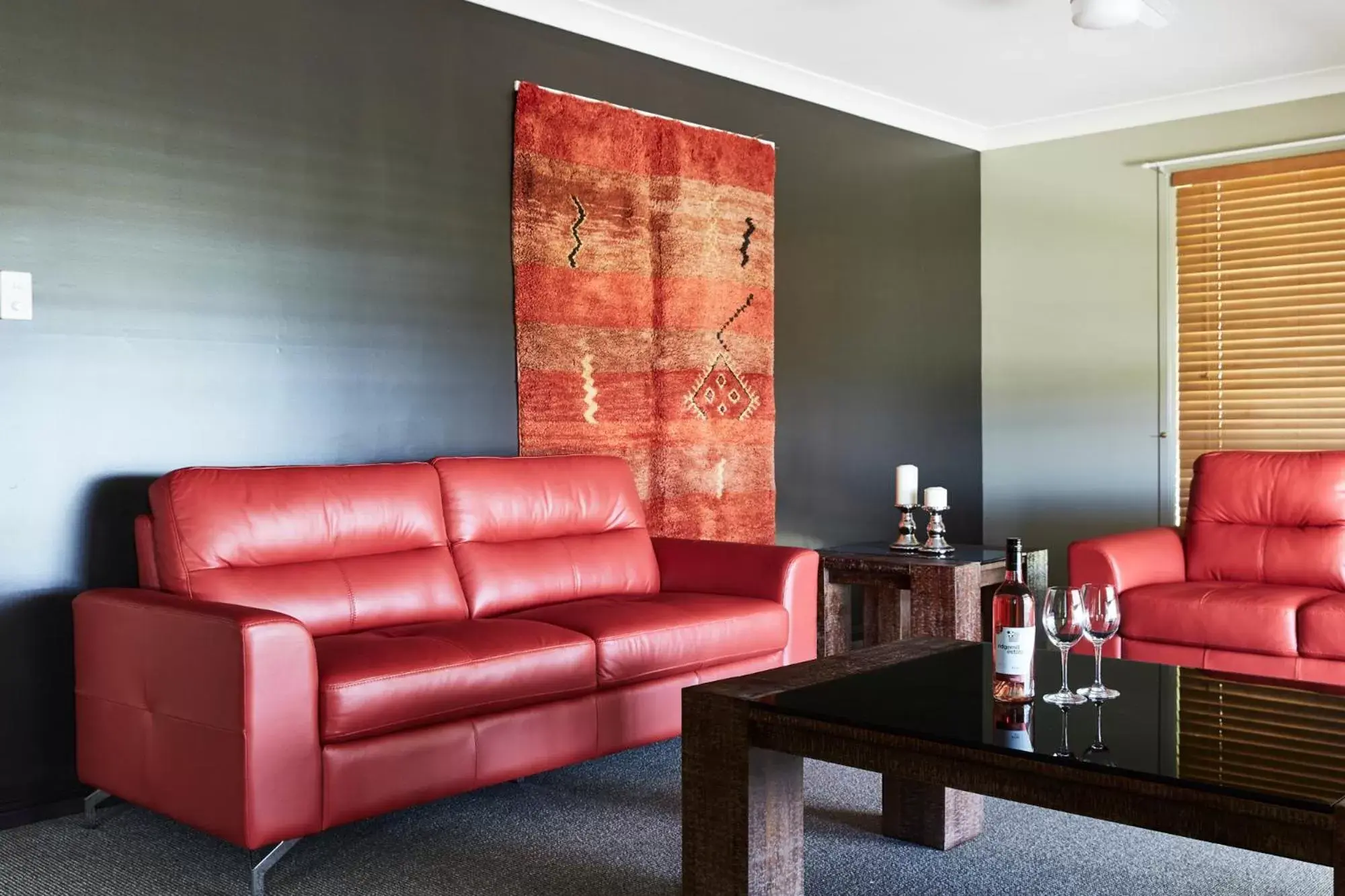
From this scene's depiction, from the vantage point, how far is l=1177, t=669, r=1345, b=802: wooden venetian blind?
171 centimetres

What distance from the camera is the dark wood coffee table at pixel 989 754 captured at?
5.56 ft

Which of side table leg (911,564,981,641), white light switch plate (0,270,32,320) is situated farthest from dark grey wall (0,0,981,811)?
side table leg (911,564,981,641)

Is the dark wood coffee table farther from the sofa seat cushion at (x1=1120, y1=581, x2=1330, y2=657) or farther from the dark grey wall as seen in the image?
the dark grey wall

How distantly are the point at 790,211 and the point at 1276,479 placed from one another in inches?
86.1

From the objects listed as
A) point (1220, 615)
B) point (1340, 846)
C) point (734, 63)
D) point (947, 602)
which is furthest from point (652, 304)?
point (1340, 846)

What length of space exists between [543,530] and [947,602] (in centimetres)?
153

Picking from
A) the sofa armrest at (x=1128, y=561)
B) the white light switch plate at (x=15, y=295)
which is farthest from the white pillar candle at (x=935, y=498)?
the white light switch plate at (x=15, y=295)

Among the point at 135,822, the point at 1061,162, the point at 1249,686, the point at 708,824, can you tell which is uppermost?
the point at 1061,162

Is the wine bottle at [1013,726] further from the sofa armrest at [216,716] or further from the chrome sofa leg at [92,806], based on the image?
the chrome sofa leg at [92,806]

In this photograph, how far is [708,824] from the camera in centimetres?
223

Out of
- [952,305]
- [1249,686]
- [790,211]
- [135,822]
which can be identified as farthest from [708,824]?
[952,305]

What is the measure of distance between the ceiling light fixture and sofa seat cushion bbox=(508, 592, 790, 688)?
7.17 ft

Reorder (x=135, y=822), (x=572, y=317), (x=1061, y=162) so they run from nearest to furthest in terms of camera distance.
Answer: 1. (x=135, y=822)
2. (x=572, y=317)
3. (x=1061, y=162)

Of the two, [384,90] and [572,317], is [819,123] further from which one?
[384,90]
